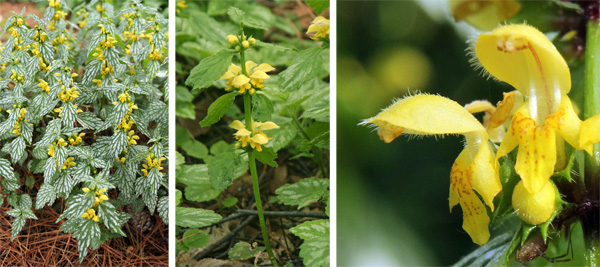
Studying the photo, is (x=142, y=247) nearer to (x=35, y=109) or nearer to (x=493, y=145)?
(x=35, y=109)

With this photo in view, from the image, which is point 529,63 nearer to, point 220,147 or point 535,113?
point 535,113

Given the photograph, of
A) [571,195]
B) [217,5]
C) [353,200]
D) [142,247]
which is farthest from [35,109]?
[571,195]

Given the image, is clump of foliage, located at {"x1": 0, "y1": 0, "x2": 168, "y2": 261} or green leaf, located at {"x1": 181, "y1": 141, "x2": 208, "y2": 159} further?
green leaf, located at {"x1": 181, "y1": 141, "x2": 208, "y2": 159}

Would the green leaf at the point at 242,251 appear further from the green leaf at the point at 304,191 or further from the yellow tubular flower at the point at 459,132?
the yellow tubular flower at the point at 459,132

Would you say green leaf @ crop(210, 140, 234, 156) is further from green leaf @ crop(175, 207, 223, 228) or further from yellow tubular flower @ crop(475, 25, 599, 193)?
yellow tubular flower @ crop(475, 25, 599, 193)

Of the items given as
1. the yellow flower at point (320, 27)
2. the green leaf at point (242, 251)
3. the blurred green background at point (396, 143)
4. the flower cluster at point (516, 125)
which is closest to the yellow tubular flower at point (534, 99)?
the flower cluster at point (516, 125)

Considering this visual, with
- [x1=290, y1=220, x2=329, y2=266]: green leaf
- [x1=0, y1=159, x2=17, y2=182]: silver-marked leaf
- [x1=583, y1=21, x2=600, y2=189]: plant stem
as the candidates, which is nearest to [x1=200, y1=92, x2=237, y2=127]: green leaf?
[x1=290, y1=220, x2=329, y2=266]: green leaf
